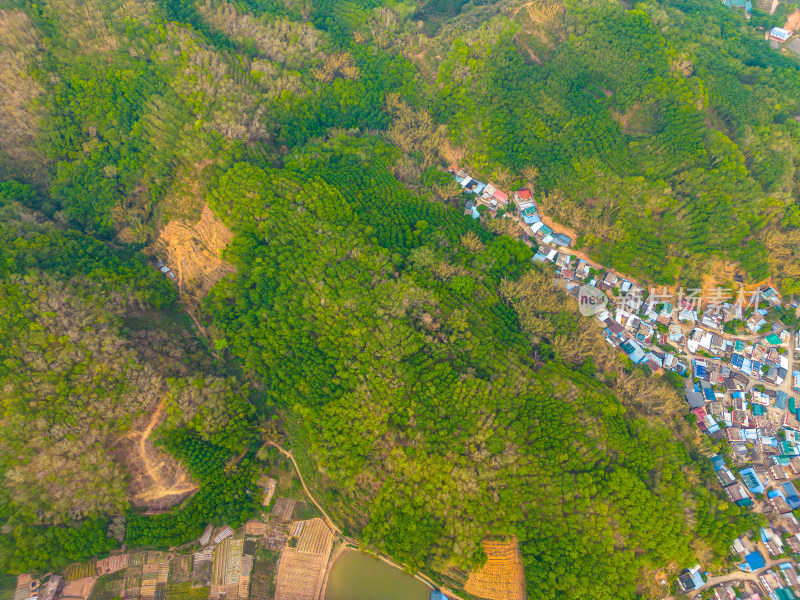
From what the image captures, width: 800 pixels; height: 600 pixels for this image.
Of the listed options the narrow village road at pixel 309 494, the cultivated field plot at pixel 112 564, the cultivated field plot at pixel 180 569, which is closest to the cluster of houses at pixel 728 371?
the narrow village road at pixel 309 494

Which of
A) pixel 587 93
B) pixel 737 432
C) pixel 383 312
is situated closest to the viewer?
pixel 383 312

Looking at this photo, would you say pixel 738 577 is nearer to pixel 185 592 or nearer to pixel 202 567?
pixel 202 567

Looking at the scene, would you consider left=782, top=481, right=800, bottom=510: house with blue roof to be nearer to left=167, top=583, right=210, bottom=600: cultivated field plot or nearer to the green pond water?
the green pond water

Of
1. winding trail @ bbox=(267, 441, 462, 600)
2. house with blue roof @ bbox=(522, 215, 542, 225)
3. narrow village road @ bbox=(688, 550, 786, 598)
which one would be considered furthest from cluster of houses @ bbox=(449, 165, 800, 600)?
winding trail @ bbox=(267, 441, 462, 600)

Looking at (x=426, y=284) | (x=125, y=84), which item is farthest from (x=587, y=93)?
(x=125, y=84)

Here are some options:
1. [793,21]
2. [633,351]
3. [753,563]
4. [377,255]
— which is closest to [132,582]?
[377,255]

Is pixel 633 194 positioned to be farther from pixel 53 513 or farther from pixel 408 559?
pixel 53 513
